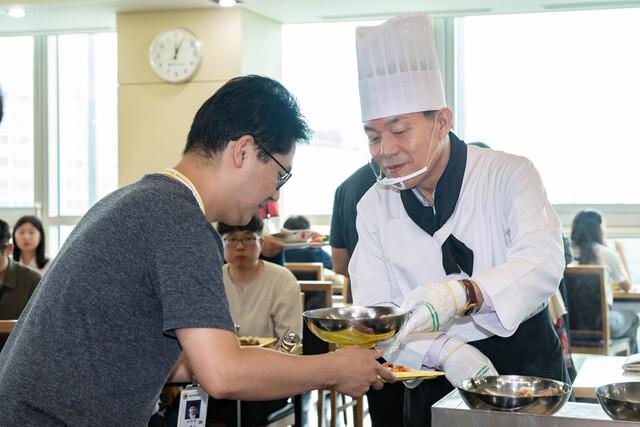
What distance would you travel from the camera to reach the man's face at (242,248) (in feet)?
13.6

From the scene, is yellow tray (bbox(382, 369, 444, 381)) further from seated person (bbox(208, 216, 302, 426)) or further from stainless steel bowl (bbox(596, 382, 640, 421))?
seated person (bbox(208, 216, 302, 426))

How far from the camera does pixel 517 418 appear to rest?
1.53 m

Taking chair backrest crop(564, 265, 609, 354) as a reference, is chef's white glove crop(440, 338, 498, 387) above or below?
above

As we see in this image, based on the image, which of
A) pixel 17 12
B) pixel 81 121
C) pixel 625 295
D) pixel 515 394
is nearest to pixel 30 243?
pixel 17 12

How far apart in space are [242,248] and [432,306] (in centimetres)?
246

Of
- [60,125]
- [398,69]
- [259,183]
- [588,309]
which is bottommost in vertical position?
[588,309]

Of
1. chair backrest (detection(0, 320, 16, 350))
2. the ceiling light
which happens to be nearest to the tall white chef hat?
chair backrest (detection(0, 320, 16, 350))

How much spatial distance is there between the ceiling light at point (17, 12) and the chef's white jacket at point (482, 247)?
204 inches

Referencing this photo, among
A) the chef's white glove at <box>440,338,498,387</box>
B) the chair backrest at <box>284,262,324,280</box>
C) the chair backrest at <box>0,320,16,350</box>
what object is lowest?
the chair backrest at <box>0,320,16,350</box>

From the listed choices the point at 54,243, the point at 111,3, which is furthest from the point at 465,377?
the point at 54,243

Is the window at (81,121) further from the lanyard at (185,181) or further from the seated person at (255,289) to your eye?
the lanyard at (185,181)

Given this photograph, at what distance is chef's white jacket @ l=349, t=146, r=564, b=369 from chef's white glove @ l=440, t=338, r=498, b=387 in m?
0.07

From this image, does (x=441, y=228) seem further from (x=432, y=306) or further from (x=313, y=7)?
(x=313, y=7)

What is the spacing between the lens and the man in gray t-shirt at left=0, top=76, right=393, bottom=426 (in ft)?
4.61
